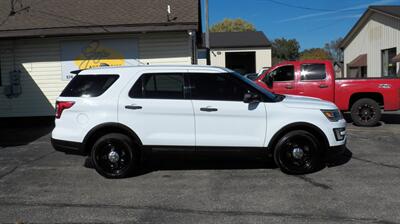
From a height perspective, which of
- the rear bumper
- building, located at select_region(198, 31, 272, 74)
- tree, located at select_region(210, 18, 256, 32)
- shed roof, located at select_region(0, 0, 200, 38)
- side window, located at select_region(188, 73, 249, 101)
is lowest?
the rear bumper

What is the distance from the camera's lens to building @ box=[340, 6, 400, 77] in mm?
26164

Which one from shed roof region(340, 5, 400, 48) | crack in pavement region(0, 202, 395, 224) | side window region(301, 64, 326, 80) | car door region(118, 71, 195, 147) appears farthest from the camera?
shed roof region(340, 5, 400, 48)

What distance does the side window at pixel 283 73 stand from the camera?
12.4 metres

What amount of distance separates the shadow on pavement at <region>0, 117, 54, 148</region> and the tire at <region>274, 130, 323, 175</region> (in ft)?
22.4

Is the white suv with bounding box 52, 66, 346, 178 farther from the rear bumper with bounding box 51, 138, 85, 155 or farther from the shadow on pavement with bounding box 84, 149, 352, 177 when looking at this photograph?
the shadow on pavement with bounding box 84, 149, 352, 177

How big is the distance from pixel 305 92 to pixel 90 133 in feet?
22.9

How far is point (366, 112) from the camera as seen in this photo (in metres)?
12.3

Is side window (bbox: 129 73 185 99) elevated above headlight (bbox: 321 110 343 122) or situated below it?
above

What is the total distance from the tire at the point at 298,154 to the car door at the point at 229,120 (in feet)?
1.27


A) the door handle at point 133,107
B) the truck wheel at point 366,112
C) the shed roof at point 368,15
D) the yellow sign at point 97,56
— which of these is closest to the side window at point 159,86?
the door handle at point 133,107

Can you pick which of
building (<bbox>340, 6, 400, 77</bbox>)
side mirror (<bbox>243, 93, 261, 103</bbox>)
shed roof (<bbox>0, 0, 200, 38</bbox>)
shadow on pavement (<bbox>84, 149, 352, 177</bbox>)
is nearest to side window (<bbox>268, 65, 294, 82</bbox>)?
shed roof (<bbox>0, 0, 200, 38</bbox>)

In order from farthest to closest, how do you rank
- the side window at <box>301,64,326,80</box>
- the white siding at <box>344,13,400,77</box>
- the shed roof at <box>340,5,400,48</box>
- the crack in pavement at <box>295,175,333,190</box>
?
the shed roof at <box>340,5,400,48</box>, the white siding at <box>344,13,400,77</box>, the side window at <box>301,64,326,80</box>, the crack in pavement at <box>295,175,333,190</box>

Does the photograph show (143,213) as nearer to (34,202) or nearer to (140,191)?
(140,191)

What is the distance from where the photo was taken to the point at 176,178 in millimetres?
7125
